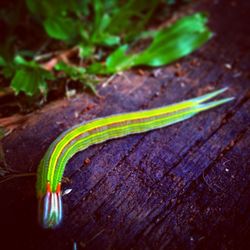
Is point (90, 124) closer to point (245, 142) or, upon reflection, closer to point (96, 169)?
point (96, 169)


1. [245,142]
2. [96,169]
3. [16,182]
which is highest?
[16,182]

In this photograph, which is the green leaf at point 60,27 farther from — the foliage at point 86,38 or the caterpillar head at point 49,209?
Result: the caterpillar head at point 49,209

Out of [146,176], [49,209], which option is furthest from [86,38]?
[49,209]

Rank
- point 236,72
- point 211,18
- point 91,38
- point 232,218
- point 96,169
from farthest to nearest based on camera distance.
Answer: point 211,18 < point 91,38 < point 236,72 < point 96,169 < point 232,218

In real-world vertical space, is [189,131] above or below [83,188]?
below

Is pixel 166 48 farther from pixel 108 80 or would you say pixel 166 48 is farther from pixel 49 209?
pixel 49 209

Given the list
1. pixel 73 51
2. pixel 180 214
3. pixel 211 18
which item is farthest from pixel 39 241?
pixel 211 18

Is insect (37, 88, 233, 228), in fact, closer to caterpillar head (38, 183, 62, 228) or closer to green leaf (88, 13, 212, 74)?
caterpillar head (38, 183, 62, 228)

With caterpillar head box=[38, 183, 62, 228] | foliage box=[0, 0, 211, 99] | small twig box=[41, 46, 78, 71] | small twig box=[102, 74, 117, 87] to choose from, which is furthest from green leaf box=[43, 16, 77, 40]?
caterpillar head box=[38, 183, 62, 228]
